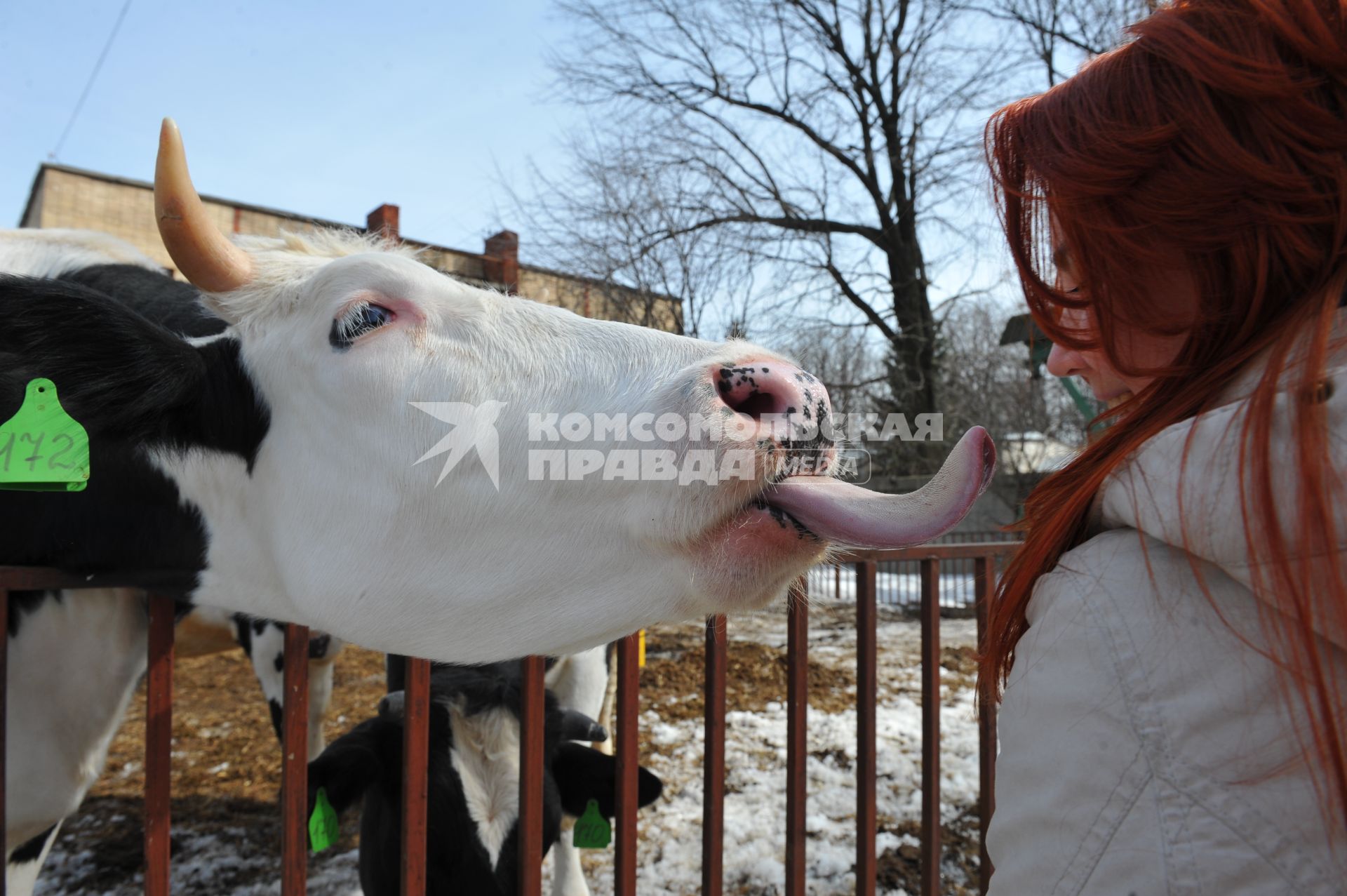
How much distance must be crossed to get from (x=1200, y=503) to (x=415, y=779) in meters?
1.70

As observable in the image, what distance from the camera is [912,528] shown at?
1.05m

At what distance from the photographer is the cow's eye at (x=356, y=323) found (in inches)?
59.2

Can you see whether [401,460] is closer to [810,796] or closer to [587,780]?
[587,780]

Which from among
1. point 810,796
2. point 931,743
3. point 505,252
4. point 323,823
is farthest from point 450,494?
point 505,252

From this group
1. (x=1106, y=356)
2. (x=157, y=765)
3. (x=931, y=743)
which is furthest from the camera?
(x=931, y=743)

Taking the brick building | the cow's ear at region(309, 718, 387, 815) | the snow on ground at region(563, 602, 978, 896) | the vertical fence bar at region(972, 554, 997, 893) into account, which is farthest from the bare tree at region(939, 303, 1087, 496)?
the cow's ear at region(309, 718, 387, 815)

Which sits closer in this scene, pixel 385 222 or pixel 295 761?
pixel 295 761

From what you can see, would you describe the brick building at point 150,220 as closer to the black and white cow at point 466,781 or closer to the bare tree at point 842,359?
the bare tree at point 842,359

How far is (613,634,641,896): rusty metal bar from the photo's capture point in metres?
2.04

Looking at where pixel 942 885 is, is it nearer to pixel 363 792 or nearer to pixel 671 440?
pixel 363 792

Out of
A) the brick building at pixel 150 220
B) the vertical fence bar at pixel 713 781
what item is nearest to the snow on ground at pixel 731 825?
the vertical fence bar at pixel 713 781

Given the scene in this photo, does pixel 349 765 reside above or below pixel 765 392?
below

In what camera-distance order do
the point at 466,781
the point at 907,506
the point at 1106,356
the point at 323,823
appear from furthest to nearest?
the point at 466,781 → the point at 323,823 → the point at 907,506 → the point at 1106,356

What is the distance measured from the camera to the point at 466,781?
2445 mm
